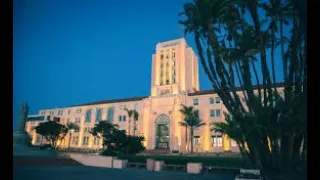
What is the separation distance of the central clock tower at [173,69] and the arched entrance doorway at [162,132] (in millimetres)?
8305

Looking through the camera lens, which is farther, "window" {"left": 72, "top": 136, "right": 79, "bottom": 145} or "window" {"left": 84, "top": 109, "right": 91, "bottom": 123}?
"window" {"left": 72, "top": 136, "right": 79, "bottom": 145}

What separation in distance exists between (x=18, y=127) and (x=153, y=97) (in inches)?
1621

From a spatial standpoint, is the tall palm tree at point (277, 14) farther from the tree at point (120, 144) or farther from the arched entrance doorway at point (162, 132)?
the arched entrance doorway at point (162, 132)

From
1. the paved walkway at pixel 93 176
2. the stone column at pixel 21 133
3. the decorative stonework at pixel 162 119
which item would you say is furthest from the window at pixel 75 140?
the paved walkway at pixel 93 176

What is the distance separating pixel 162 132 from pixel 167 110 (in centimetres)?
719

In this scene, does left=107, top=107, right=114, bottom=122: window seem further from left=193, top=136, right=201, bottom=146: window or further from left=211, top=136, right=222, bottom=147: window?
left=211, top=136, right=222, bottom=147: window

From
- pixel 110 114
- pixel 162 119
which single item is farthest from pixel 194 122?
pixel 110 114

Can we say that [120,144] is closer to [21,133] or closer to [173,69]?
[21,133]

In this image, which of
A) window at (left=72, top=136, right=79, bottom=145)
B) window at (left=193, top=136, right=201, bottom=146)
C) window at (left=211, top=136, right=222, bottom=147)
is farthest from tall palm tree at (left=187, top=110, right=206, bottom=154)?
window at (left=72, top=136, right=79, bottom=145)

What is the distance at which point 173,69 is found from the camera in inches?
3278

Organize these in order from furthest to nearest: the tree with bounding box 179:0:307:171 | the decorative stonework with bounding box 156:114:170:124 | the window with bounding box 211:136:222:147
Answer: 1. the decorative stonework with bounding box 156:114:170:124
2. the window with bounding box 211:136:222:147
3. the tree with bounding box 179:0:307:171

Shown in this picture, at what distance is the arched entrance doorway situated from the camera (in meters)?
75.9

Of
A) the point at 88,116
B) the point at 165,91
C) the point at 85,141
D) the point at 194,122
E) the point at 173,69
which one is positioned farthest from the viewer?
the point at 88,116
